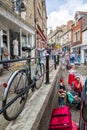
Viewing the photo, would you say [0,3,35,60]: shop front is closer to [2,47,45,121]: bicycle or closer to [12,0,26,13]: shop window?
[12,0,26,13]: shop window

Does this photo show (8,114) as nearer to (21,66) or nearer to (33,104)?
(33,104)

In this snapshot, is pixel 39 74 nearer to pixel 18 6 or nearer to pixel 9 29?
pixel 9 29

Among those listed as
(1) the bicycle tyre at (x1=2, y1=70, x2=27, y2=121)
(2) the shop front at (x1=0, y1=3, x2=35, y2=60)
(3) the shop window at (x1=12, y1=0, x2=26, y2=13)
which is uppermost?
(3) the shop window at (x1=12, y1=0, x2=26, y2=13)

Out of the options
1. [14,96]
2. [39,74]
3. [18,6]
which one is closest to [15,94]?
[14,96]

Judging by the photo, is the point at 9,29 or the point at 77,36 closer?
the point at 9,29

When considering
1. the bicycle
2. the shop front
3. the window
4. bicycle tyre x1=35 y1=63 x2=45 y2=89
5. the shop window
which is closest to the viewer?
the bicycle

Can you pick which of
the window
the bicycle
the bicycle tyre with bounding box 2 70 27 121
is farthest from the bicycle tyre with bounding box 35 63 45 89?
the window

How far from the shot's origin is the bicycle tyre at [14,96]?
100 inches

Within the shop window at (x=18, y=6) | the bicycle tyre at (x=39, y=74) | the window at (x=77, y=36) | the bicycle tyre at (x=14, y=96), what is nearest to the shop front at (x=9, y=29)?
the shop window at (x=18, y=6)

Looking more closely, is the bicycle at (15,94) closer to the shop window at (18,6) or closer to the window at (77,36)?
the shop window at (18,6)

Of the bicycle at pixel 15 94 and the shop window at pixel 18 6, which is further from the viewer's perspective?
the shop window at pixel 18 6

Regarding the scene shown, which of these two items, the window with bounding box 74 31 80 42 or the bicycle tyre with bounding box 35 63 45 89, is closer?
the bicycle tyre with bounding box 35 63 45 89

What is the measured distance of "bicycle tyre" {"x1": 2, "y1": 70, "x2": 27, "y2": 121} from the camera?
2.54 metres

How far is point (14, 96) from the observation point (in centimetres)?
279
